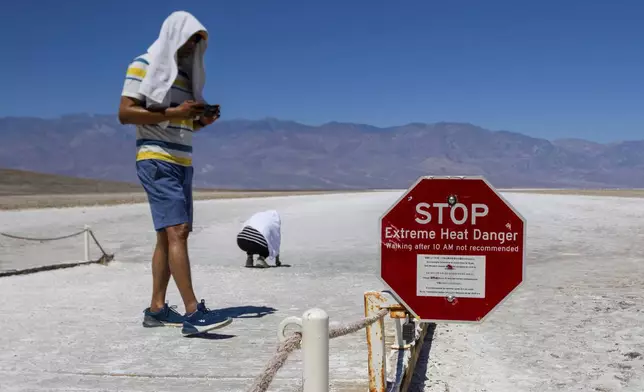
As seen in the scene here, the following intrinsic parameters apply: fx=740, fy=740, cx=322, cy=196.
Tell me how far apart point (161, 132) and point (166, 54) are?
0.54 m

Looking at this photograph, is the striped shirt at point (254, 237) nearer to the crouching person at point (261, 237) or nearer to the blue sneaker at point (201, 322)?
the crouching person at point (261, 237)

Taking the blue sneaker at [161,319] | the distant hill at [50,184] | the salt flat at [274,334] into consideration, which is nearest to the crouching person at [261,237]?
the salt flat at [274,334]

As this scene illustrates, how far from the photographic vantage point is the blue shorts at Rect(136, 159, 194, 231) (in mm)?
5125

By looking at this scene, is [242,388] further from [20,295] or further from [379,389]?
[20,295]

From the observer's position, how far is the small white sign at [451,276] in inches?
127

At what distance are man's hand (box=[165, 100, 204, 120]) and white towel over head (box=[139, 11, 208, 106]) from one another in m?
0.10

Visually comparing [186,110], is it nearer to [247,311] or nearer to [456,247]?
[247,311]

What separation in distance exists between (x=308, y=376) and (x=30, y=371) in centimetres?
254

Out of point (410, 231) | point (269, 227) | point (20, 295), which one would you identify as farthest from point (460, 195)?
point (269, 227)

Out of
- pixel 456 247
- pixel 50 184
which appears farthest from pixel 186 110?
pixel 50 184

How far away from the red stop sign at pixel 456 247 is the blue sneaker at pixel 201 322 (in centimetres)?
220

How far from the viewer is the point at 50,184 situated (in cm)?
10944

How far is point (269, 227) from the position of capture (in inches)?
410

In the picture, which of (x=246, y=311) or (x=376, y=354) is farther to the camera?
(x=246, y=311)
